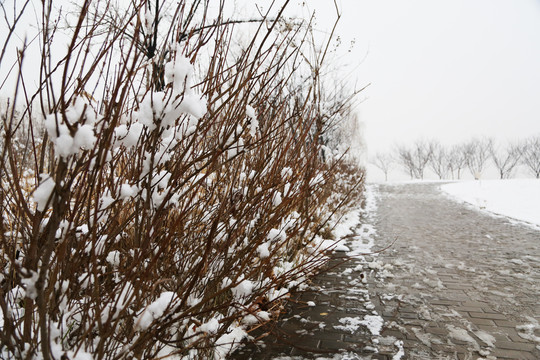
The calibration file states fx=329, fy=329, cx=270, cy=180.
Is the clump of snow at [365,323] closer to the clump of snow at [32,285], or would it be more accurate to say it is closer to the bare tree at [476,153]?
the clump of snow at [32,285]

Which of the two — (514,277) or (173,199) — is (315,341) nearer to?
(173,199)

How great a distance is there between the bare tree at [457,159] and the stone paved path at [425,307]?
5101cm

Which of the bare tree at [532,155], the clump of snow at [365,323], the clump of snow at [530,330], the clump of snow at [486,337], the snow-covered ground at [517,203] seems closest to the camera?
the clump of snow at [486,337]

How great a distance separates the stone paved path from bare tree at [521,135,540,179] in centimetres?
4743

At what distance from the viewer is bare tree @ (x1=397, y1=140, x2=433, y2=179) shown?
2103 inches

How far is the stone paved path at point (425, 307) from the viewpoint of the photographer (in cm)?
270

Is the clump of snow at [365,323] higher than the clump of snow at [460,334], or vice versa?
the clump of snow at [365,323]

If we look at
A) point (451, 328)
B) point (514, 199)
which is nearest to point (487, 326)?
point (451, 328)

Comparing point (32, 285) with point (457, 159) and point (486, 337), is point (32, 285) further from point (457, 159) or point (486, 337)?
point (457, 159)

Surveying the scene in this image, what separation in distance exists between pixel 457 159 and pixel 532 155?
31.5ft

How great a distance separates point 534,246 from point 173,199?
296 inches

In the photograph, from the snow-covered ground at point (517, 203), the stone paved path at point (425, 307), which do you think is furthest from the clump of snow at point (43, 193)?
the snow-covered ground at point (517, 203)

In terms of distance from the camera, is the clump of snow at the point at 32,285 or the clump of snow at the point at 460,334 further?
the clump of snow at the point at 460,334

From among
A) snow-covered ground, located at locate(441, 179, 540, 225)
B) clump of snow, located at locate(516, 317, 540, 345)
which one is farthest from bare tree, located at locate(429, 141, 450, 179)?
clump of snow, located at locate(516, 317, 540, 345)
